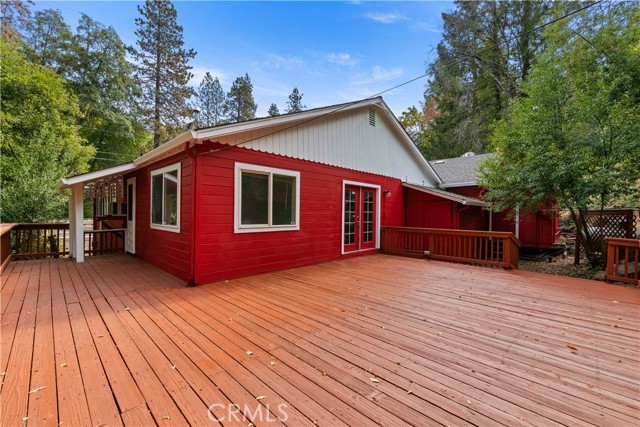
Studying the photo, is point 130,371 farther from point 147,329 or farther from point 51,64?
point 51,64

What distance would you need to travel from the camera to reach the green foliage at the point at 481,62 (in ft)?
47.0

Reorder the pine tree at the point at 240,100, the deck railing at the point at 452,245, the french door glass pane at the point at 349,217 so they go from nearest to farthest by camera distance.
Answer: the deck railing at the point at 452,245 < the french door glass pane at the point at 349,217 < the pine tree at the point at 240,100

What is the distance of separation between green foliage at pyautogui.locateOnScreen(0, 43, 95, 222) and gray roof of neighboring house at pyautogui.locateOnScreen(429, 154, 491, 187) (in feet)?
45.3

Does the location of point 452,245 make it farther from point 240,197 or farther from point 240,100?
point 240,100

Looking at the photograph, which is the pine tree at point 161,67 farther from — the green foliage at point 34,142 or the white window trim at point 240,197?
the white window trim at point 240,197

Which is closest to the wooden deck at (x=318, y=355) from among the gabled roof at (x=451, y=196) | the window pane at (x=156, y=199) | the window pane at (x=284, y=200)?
the window pane at (x=284, y=200)

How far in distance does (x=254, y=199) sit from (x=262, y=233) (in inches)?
26.4

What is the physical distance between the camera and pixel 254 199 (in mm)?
5129

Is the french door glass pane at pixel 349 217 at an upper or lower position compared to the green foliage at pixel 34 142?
lower

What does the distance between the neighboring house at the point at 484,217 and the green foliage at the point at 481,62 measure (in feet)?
13.2

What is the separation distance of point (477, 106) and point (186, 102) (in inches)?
722

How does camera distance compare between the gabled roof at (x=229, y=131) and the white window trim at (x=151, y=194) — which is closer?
the gabled roof at (x=229, y=131)

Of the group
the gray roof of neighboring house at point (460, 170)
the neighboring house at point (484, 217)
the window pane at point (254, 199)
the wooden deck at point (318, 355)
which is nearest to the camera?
the wooden deck at point (318, 355)

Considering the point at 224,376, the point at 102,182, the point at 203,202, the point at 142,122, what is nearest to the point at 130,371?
the point at 224,376
